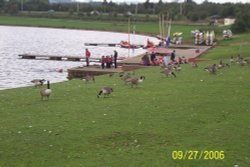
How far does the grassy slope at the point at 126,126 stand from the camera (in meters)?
13.9

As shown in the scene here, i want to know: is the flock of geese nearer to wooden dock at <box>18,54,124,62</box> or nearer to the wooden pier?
wooden dock at <box>18,54,124,62</box>

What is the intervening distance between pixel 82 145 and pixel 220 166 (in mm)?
4450

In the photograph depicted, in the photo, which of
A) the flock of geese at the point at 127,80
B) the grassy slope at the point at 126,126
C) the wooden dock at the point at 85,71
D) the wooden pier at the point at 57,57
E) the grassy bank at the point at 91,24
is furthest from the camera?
the grassy bank at the point at 91,24

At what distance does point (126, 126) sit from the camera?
679 inches

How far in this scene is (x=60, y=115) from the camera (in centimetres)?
1941

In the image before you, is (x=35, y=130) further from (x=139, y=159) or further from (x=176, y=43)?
(x=176, y=43)

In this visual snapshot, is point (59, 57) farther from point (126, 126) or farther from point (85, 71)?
point (126, 126)

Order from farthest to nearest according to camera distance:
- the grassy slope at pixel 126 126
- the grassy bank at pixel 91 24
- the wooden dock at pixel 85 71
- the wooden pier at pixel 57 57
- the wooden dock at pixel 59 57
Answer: the grassy bank at pixel 91 24, the wooden pier at pixel 57 57, the wooden dock at pixel 59 57, the wooden dock at pixel 85 71, the grassy slope at pixel 126 126

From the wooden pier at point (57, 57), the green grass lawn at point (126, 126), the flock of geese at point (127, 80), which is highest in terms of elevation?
the flock of geese at point (127, 80)

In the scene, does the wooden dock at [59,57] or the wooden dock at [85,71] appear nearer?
the wooden dock at [85,71]

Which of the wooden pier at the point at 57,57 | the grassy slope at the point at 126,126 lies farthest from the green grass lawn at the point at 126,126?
the wooden pier at the point at 57,57

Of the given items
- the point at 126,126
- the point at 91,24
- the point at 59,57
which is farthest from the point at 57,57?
the point at 91,24

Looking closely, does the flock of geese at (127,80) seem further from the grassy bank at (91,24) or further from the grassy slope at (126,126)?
the grassy bank at (91,24)

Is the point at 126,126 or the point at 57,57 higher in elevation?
the point at 126,126
